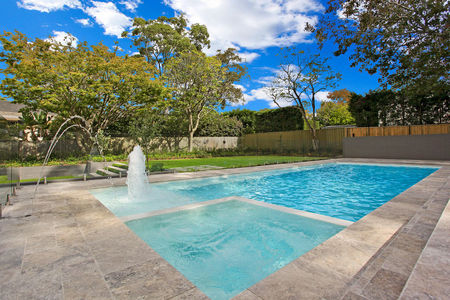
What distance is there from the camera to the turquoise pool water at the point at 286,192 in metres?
4.89

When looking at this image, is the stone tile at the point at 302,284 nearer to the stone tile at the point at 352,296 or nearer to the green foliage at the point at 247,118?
the stone tile at the point at 352,296

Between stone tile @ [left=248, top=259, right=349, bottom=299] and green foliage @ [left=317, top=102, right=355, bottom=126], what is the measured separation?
1239 inches

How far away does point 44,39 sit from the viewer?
39.5 feet

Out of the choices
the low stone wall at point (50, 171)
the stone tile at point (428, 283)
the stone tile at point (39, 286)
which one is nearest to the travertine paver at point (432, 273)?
the stone tile at point (428, 283)

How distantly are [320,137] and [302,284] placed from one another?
17.8 m

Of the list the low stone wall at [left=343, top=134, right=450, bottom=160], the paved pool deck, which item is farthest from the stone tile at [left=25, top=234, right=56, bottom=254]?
the low stone wall at [left=343, top=134, right=450, bottom=160]

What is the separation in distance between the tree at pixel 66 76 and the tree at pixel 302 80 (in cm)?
1045

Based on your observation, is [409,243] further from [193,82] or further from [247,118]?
[247,118]

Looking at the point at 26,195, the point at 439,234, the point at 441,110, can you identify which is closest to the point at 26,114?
the point at 26,195

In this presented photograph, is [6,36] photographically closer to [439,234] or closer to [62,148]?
[62,148]

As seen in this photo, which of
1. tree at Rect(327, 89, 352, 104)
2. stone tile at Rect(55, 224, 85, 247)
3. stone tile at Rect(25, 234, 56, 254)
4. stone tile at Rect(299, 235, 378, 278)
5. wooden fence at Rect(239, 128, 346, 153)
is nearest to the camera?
stone tile at Rect(299, 235, 378, 278)

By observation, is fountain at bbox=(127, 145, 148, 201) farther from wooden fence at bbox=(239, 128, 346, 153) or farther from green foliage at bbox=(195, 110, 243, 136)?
green foliage at bbox=(195, 110, 243, 136)

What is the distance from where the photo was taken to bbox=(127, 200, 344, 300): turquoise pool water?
2379 mm

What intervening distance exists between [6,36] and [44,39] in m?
1.51
